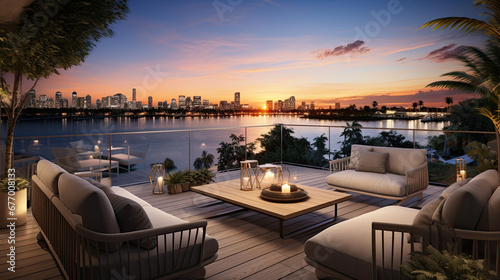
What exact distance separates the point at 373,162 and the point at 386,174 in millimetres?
253

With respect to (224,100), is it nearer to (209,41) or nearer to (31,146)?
(209,41)

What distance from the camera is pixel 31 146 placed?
5344 mm

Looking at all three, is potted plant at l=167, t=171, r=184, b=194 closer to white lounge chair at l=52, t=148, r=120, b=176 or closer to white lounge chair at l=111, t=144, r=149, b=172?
white lounge chair at l=111, t=144, r=149, b=172

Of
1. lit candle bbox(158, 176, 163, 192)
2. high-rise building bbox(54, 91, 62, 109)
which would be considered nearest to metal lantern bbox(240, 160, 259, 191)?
lit candle bbox(158, 176, 163, 192)

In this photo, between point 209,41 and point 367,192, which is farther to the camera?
point 209,41

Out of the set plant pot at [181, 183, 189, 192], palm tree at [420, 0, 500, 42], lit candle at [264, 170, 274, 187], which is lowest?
plant pot at [181, 183, 189, 192]

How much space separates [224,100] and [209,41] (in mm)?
2276

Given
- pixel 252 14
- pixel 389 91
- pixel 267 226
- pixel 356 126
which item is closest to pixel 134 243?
pixel 267 226

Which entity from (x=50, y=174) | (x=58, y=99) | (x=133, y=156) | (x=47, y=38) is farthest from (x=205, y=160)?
(x=50, y=174)

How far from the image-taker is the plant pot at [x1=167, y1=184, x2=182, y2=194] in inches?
207

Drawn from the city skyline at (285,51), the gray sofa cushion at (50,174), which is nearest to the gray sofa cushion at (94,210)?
the gray sofa cushion at (50,174)

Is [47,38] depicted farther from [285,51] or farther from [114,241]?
[285,51]

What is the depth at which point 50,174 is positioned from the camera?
8.68 ft

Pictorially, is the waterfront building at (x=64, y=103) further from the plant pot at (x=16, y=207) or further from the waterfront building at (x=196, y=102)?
the plant pot at (x=16, y=207)
